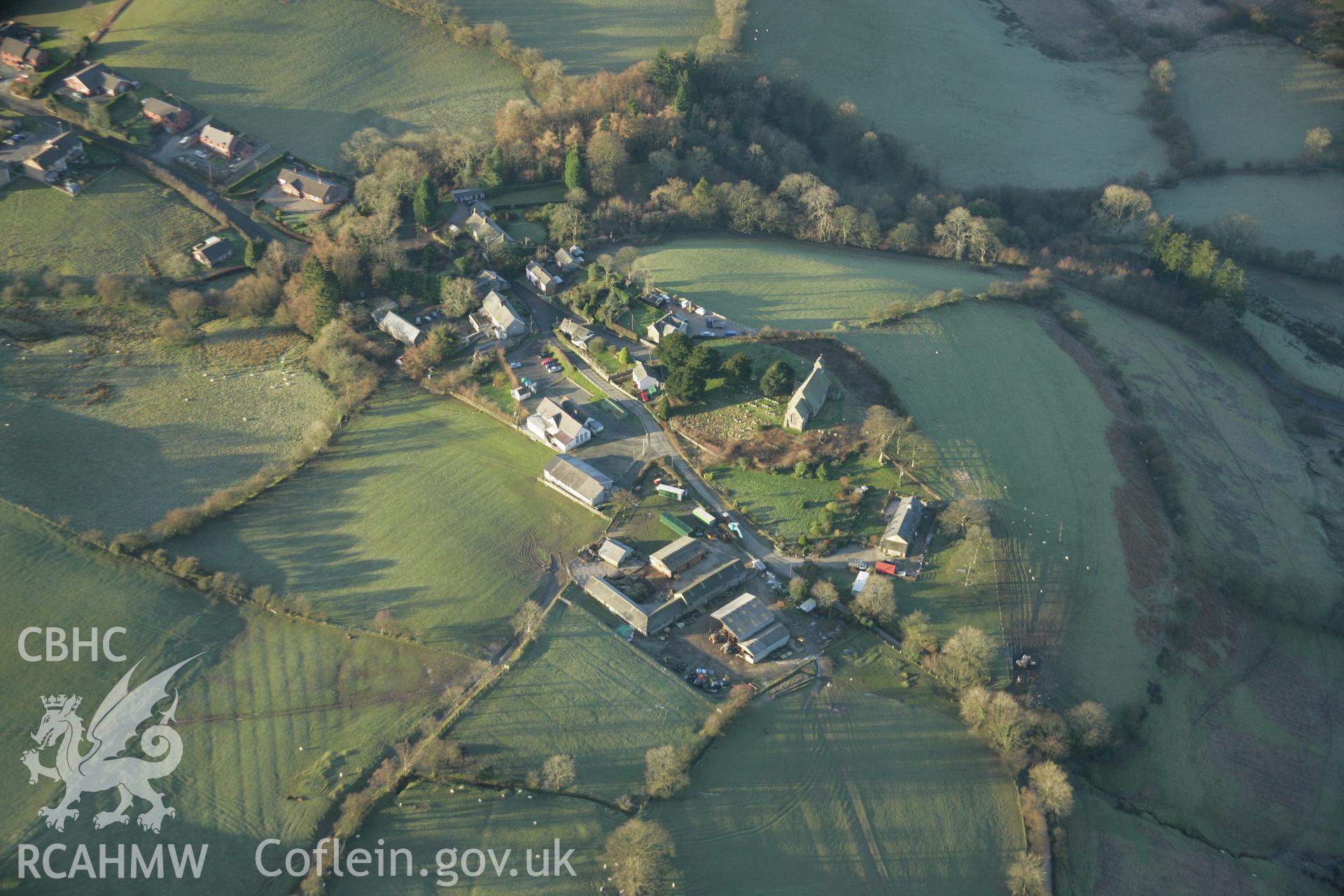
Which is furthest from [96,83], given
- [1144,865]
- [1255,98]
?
[1255,98]

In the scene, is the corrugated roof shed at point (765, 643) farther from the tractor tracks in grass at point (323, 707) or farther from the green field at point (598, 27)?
the green field at point (598, 27)

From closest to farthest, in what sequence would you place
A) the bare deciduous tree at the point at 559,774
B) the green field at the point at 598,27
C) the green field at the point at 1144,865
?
the bare deciduous tree at the point at 559,774
the green field at the point at 1144,865
the green field at the point at 598,27

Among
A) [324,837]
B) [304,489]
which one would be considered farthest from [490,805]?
[304,489]

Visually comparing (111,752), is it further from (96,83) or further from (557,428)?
(96,83)

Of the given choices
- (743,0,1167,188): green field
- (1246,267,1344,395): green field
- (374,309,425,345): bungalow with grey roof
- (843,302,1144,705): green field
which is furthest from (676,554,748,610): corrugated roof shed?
(743,0,1167,188): green field

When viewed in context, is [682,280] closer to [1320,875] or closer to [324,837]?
[324,837]

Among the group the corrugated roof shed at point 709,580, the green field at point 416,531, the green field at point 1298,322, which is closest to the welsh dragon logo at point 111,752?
the green field at point 416,531
